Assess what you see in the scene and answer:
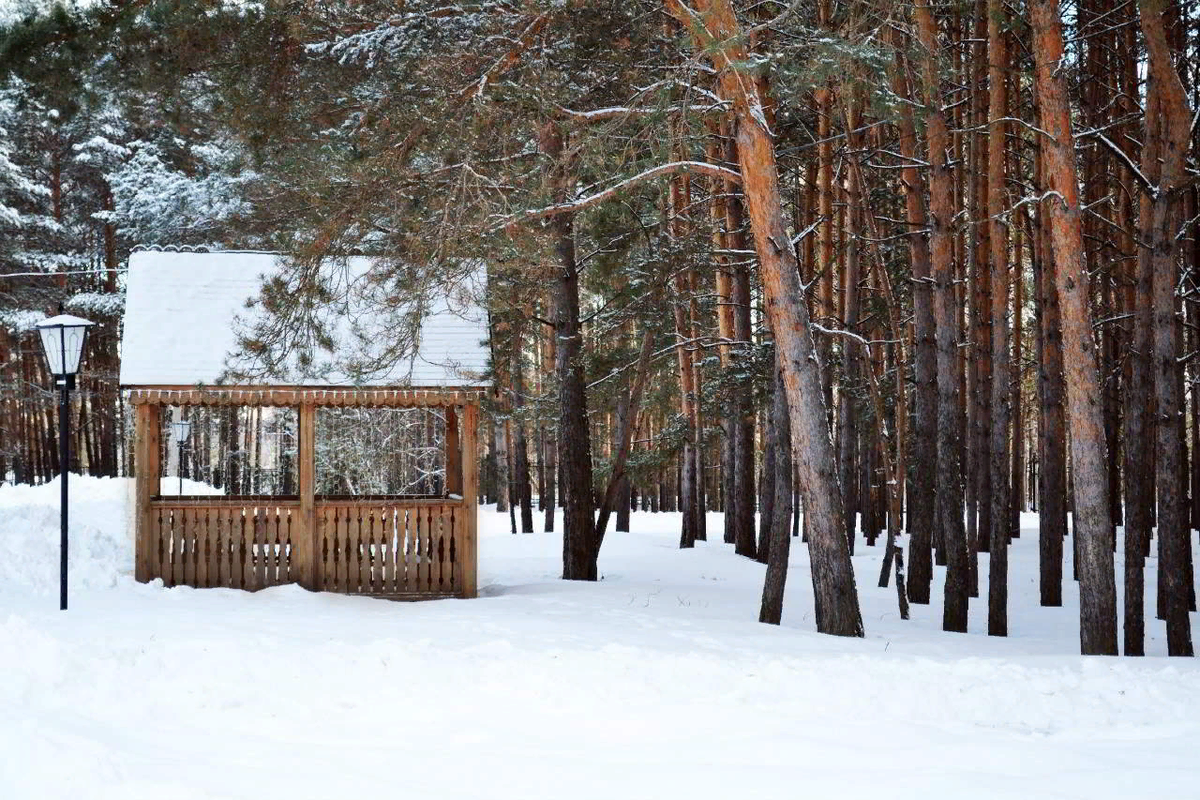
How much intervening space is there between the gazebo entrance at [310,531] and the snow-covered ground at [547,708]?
1345 millimetres

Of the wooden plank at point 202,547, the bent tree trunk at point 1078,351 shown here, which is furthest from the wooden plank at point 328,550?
the bent tree trunk at point 1078,351

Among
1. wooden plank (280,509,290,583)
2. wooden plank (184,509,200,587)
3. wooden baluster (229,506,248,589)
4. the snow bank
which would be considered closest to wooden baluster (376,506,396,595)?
wooden plank (280,509,290,583)

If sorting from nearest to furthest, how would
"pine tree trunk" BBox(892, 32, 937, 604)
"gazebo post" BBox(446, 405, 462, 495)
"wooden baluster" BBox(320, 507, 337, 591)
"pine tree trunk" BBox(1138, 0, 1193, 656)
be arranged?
"pine tree trunk" BBox(1138, 0, 1193, 656) → "wooden baluster" BBox(320, 507, 337, 591) → "pine tree trunk" BBox(892, 32, 937, 604) → "gazebo post" BBox(446, 405, 462, 495)

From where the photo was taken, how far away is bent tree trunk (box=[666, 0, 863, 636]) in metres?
10.0

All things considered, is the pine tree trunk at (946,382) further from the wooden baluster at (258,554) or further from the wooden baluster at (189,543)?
the wooden baluster at (189,543)

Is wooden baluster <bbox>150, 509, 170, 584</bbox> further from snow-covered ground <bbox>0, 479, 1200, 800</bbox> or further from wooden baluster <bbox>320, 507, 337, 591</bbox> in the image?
wooden baluster <bbox>320, 507, 337, 591</bbox>

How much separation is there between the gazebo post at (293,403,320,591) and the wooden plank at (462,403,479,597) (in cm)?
160

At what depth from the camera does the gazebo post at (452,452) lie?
1487 centimetres

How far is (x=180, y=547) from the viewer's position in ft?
40.9

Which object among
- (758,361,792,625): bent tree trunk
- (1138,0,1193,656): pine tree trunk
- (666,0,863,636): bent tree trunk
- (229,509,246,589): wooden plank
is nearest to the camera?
(666,0,863,636): bent tree trunk

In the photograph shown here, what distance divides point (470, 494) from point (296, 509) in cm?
192

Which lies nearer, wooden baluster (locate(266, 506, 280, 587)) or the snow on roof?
the snow on roof

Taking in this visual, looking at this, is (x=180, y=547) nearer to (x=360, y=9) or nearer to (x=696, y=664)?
(x=360, y=9)

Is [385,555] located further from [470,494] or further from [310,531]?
[470,494]
